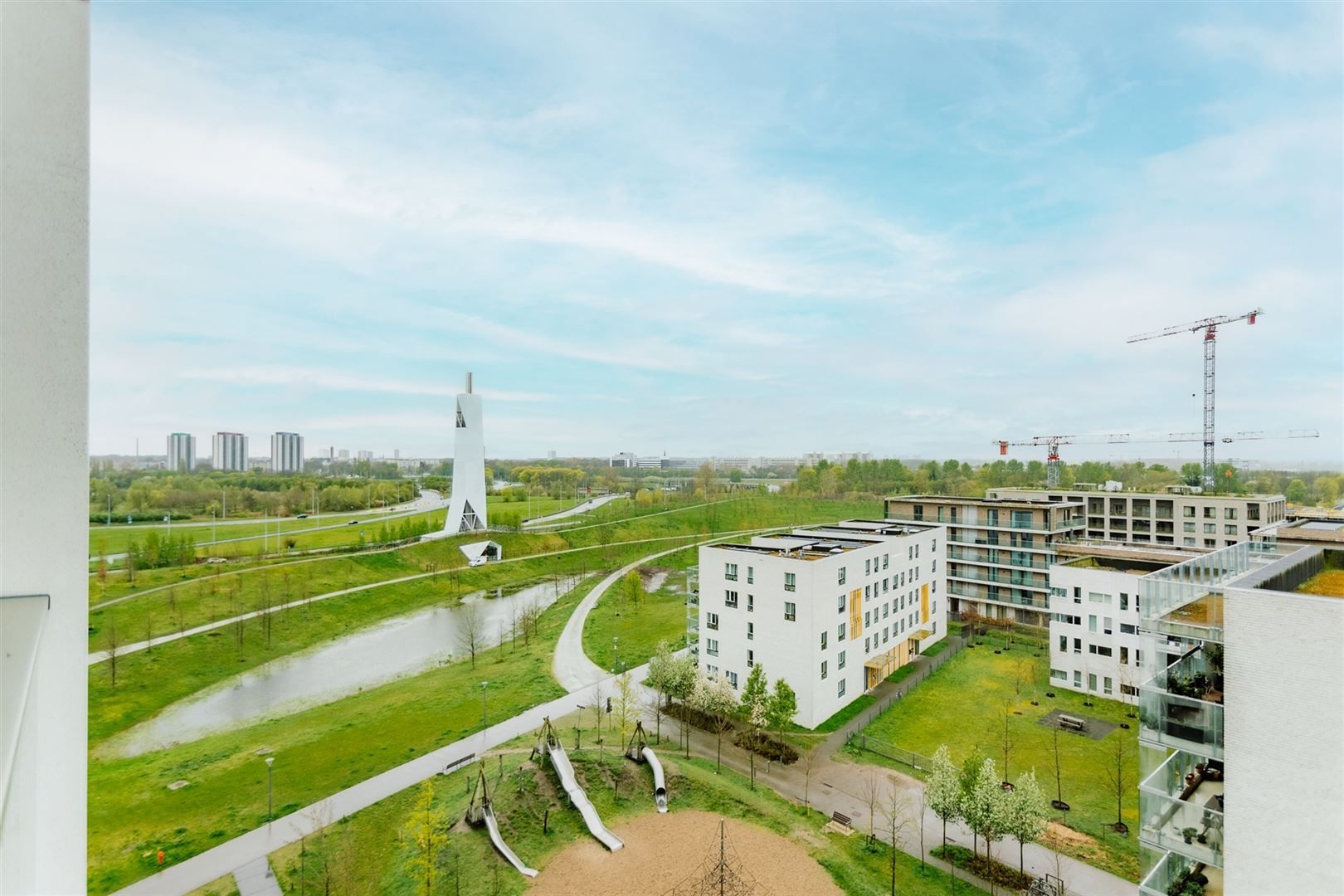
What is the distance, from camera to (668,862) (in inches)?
534

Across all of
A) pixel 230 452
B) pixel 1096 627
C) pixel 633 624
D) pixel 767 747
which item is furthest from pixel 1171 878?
pixel 230 452

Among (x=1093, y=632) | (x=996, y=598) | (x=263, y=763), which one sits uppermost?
(x=1093, y=632)

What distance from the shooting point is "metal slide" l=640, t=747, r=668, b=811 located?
15906 mm

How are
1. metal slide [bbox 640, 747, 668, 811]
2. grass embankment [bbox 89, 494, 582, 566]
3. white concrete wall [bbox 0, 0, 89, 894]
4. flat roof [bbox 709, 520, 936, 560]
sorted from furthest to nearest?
grass embankment [bbox 89, 494, 582, 566], flat roof [bbox 709, 520, 936, 560], metal slide [bbox 640, 747, 668, 811], white concrete wall [bbox 0, 0, 89, 894]

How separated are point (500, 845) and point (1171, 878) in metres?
12.4

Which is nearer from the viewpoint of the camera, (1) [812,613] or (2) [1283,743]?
(2) [1283,743]

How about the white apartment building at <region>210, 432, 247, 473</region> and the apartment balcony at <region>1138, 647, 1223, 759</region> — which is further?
the white apartment building at <region>210, 432, 247, 473</region>

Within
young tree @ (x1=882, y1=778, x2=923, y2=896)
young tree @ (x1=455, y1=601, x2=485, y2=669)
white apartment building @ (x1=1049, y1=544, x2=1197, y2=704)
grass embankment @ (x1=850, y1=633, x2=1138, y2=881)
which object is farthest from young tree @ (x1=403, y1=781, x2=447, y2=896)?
white apartment building @ (x1=1049, y1=544, x2=1197, y2=704)

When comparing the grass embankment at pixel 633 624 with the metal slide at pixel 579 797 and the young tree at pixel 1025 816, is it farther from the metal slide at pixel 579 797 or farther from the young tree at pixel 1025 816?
the young tree at pixel 1025 816

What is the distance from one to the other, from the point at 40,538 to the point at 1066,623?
2997cm

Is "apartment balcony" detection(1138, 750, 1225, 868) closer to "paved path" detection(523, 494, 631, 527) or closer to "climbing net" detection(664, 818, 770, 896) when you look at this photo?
"climbing net" detection(664, 818, 770, 896)

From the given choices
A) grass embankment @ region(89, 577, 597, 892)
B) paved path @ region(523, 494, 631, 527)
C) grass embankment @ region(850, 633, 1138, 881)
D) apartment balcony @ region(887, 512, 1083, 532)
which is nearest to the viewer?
grass embankment @ region(89, 577, 597, 892)

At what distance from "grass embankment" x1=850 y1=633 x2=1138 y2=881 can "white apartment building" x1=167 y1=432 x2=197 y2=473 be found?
191ft

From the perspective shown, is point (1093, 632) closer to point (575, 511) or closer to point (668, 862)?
point (668, 862)
